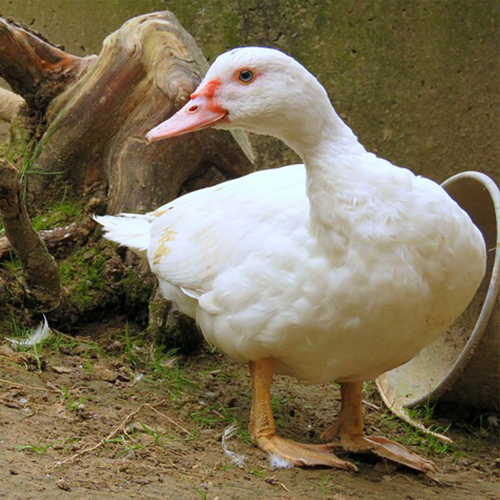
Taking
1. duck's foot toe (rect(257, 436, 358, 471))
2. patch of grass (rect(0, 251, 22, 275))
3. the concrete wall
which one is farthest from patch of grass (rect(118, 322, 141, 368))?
the concrete wall

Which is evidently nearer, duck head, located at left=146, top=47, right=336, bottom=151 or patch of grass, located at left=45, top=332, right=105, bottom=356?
duck head, located at left=146, top=47, right=336, bottom=151

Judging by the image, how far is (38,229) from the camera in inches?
170

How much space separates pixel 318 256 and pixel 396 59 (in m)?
2.83

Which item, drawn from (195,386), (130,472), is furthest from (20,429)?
(195,386)

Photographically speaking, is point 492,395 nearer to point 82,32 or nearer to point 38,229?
point 38,229

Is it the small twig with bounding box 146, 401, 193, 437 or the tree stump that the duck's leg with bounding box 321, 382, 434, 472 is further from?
the tree stump

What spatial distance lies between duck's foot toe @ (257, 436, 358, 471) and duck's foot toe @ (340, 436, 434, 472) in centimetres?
15

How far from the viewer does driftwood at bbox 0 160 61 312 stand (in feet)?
10.4

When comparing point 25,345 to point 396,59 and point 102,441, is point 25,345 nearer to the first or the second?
point 102,441

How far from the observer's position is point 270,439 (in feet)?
10.6

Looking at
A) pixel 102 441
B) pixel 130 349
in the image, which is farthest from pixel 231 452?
pixel 130 349

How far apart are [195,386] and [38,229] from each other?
1236 mm

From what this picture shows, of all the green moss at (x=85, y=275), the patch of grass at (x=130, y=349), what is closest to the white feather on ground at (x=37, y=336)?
the green moss at (x=85, y=275)

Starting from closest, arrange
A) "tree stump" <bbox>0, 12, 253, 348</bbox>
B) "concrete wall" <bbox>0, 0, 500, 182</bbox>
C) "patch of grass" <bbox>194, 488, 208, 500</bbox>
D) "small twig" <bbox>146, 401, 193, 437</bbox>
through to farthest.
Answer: "patch of grass" <bbox>194, 488, 208, 500</bbox>, "small twig" <bbox>146, 401, 193, 437</bbox>, "tree stump" <bbox>0, 12, 253, 348</bbox>, "concrete wall" <bbox>0, 0, 500, 182</bbox>
